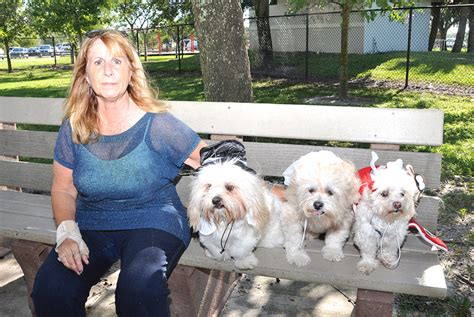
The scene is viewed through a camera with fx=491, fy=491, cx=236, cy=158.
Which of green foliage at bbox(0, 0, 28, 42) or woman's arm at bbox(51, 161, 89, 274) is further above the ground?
green foliage at bbox(0, 0, 28, 42)

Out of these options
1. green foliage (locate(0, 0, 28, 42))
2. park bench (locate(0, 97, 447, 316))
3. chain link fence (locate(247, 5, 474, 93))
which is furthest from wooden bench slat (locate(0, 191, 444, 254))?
green foliage (locate(0, 0, 28, 42))

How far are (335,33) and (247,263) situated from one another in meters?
17.6

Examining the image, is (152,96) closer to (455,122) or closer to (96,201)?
(96,201)

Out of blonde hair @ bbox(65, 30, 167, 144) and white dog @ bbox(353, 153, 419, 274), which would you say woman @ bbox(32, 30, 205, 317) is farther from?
white dog @ bbox(353, 153, 419, 274)

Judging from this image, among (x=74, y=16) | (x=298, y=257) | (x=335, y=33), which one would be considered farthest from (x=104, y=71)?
(x=74, y=16)

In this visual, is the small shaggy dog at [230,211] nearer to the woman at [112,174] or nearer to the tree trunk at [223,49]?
the woman at [112,174]

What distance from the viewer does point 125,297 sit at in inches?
89.0

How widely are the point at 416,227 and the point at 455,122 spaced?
215 inches

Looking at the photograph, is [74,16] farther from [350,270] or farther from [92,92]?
[350,270]

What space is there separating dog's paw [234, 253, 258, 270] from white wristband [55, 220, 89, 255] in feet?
2.60

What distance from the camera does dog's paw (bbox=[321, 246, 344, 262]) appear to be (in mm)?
2633

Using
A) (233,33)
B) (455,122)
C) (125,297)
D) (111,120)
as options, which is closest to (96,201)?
(111,120)

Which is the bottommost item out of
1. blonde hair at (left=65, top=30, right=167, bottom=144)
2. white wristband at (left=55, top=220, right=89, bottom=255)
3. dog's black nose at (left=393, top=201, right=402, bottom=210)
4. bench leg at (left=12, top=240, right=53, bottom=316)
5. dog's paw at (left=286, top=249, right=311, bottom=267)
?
bench leg at (left=12, top=240, right=53, bottom=316)

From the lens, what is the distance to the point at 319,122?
10.4 feet
